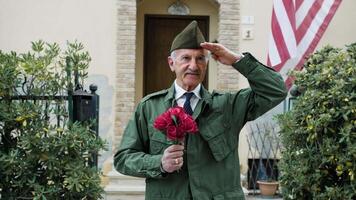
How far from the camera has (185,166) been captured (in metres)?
2.30

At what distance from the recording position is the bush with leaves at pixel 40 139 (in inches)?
128

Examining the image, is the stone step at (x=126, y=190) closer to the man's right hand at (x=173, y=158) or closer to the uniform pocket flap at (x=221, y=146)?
the uniform pocket flap at (x=221, y=146)

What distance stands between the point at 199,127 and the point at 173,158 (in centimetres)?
29

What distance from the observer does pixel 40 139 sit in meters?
3.26

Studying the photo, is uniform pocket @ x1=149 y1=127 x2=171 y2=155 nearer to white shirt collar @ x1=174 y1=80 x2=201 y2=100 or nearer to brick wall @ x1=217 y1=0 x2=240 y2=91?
white shirt collar @ x1=174 y1=80 x2=201 y2=100

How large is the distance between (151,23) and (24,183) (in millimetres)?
5834

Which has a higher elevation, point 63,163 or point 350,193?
point 63,163

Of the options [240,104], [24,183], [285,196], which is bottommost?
[285,196]

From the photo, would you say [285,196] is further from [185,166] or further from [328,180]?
[185,166]

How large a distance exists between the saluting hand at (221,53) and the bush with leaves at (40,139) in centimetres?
133

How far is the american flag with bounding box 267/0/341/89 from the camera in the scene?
224 inches

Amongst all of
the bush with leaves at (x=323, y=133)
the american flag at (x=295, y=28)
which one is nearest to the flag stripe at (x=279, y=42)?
the american flag at (x=295, y=28)

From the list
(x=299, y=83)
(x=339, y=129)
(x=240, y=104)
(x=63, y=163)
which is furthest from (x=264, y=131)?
(x=240, y=104)

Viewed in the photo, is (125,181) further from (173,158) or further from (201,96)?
(173,158)
